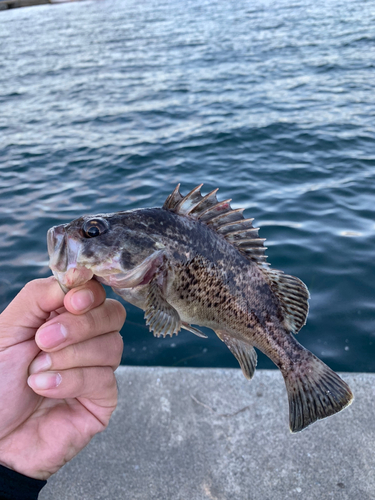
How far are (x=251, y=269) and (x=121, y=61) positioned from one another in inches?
841

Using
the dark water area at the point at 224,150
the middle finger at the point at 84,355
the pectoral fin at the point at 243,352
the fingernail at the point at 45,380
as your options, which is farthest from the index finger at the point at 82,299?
the dark water area at the point at 224,150

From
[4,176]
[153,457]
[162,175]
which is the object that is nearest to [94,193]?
[162,175]

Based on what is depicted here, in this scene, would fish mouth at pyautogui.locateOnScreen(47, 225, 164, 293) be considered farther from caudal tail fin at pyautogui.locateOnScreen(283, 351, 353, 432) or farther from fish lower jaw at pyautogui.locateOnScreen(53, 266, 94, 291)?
caudal tail fin at pyautogui.locateOnScreen(283, 351, 353, 432)

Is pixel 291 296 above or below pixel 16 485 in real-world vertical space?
above

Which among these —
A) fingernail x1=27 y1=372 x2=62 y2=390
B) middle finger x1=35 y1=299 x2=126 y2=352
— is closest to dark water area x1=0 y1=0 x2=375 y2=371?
middle finger x1=35 y1=299 x2=126 y2=352

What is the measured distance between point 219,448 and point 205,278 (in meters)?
1.71

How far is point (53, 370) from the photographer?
7.18ft

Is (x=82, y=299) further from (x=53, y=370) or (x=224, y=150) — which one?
(x=224, y=150)

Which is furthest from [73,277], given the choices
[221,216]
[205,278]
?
[221,216]

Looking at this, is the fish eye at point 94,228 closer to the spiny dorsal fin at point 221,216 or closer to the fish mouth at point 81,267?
the fish mouth at point 81,267

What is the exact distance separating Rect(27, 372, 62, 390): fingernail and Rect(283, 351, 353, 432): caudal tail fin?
1290mm

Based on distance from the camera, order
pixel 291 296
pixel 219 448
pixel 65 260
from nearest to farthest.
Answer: pixel 65 260, pixel 291 296, pixel 219 448

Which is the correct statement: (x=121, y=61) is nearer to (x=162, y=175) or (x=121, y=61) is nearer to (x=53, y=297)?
(x=162, y=175)

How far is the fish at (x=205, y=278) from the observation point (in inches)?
85.2
